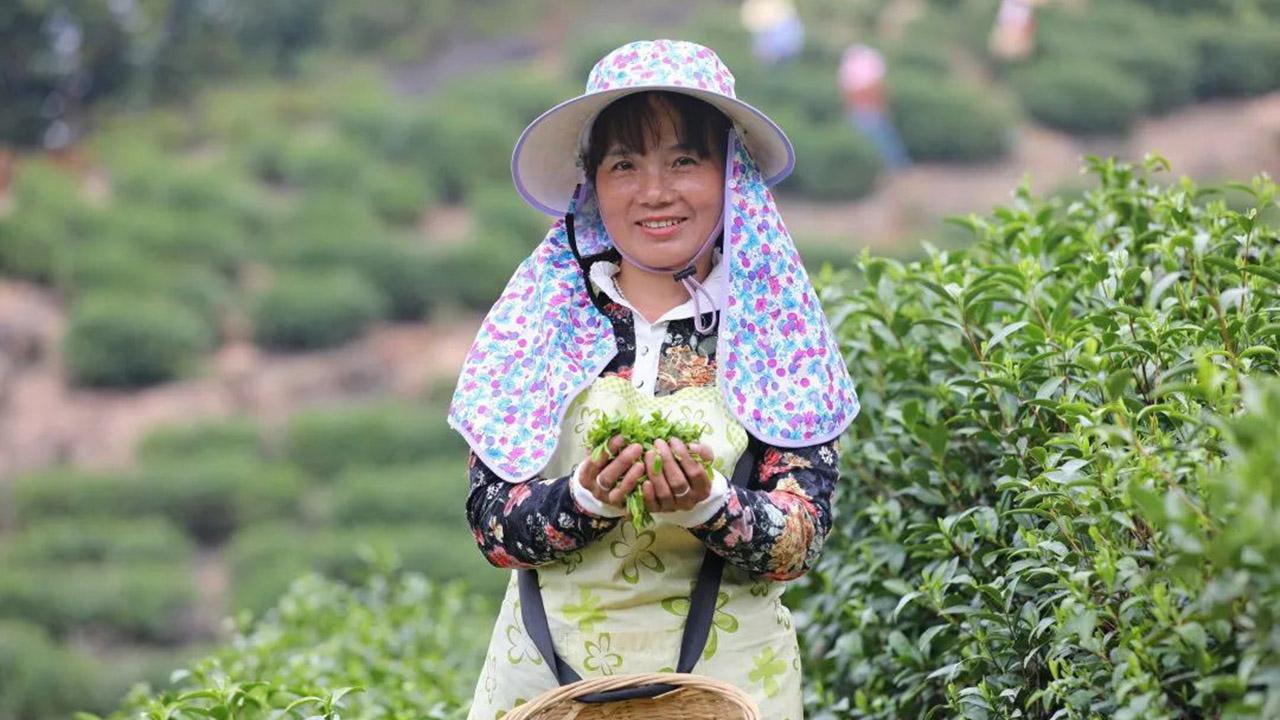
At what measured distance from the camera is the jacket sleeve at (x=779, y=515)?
1.85 m

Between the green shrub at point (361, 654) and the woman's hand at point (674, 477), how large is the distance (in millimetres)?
733

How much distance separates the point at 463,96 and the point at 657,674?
8.49m

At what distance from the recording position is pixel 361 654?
353cm

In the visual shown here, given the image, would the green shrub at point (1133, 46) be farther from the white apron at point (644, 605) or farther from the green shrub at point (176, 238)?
the white apron at point (644, 605)

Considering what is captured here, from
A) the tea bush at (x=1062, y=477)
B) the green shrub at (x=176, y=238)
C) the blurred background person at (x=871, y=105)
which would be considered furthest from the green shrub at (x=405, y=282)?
the tea bush at (x=1062, y=477)

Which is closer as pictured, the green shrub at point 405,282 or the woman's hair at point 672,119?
the woman's hair at point 672,119

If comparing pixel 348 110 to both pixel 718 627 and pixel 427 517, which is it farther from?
pixel 718 627

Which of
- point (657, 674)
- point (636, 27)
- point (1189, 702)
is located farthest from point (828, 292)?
point (636, 27)

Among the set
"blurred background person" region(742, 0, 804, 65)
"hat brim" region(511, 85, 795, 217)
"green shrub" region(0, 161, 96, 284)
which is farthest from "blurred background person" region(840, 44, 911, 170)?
"hat brim" region(511, 85, 795, 217)

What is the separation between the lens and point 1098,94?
31.4ft

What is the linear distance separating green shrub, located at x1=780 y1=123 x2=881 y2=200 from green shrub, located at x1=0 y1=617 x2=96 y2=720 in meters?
5.29

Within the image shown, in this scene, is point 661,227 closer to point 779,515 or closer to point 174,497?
point 779,515

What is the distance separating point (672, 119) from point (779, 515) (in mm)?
550

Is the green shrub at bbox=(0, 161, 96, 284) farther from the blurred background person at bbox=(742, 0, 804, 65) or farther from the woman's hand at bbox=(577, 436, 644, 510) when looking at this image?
the woman's hand at bbox=(577, 436, 644, 510)
